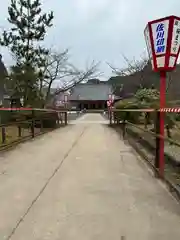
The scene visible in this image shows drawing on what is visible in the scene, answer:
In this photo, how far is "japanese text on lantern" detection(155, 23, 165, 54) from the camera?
5850mm

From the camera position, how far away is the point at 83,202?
4.30 metres

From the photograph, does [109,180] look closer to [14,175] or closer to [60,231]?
[14,175]

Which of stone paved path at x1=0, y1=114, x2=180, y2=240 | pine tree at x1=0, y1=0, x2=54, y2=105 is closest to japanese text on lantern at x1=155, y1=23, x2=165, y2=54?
stone paved path at x1=0, y1=114, x2=180, y2=240

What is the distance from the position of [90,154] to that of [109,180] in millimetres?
3089

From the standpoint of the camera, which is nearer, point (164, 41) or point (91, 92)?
point (164, 41)

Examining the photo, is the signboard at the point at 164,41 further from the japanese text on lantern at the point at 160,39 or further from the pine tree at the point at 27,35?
the pine tree at the point at 27,35

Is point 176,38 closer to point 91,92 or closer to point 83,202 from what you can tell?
point 83,202

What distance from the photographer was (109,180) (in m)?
5.67

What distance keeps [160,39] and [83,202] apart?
3244mm

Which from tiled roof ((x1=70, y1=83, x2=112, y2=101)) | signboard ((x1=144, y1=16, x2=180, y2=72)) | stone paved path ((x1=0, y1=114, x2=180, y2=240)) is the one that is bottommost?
stone paved path ((x1=0, y1=114, x2=180, y2=240))

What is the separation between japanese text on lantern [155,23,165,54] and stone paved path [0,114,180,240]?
89.8 inches

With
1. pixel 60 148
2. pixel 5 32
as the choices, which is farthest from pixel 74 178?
pixel 5 32

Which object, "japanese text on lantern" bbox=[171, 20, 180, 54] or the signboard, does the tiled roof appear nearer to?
the signboard

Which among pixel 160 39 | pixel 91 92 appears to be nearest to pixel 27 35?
pixel 160 39
